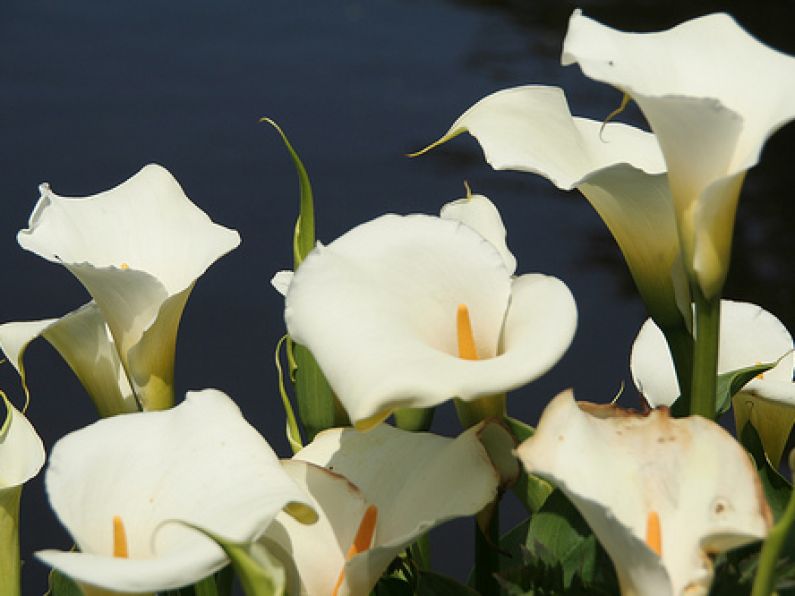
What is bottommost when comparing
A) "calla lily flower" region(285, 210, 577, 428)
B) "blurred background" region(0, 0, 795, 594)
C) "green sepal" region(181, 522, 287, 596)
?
"blurred background" region(0, 0, 795, 594)

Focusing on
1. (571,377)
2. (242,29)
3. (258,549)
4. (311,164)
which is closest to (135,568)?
(258,549)

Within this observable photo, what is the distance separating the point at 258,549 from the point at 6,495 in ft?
0.70

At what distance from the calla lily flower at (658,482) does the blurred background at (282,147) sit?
1.08 meters

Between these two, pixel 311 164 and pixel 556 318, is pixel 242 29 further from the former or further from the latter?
pixel 556 318

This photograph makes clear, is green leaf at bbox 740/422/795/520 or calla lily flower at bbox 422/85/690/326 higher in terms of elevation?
calla lily flower at bbox 422/85/690/326

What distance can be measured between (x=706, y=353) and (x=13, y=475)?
0.31 metres

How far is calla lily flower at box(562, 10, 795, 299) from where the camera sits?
42 cm

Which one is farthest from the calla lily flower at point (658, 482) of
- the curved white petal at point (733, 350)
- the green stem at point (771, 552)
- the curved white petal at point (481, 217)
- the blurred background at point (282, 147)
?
the blurred background at point (282, 147)

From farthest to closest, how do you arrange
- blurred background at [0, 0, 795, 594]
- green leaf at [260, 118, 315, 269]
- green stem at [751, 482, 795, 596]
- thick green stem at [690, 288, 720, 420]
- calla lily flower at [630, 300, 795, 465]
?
1. blurred background at [0, 0, 795, 594]
2. calla lily flower at [630, 300, 795, 465]
3. green leaf at [260, 118, 315, 269]
4. thick green stem at [690, 288, 720, 420]
5. green stem at [751, 482, 795, 596]

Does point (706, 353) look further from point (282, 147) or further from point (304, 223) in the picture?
point (282, 147)

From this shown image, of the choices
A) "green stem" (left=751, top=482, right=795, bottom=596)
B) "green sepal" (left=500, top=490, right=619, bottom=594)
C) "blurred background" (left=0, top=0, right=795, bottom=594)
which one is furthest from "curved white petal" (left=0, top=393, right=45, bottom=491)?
"blurred background" (left=0, top=0, right=795, bottom=594)

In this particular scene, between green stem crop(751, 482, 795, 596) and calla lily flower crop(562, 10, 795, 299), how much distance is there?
0.12 m

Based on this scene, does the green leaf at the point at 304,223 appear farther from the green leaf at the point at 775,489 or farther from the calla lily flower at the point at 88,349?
the green leaf at the point at 775,489

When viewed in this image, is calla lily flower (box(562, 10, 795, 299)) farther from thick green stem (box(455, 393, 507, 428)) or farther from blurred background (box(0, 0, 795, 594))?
blurred background (box(0, 0, 795, 594))
